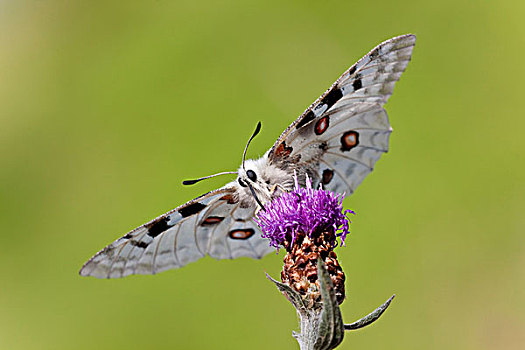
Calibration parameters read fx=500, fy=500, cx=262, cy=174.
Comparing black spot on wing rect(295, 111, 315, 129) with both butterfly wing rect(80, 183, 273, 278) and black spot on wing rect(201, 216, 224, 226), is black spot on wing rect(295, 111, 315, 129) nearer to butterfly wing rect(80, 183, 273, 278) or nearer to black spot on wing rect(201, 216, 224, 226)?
butterfly wing rect(80, 183, 273, 278)

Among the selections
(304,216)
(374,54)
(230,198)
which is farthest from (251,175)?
(374,54)

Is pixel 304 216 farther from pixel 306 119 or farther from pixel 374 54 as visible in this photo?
pixel 374 54

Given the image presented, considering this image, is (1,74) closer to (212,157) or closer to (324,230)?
(212,157)

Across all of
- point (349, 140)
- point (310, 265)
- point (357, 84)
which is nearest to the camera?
point (310, 265)

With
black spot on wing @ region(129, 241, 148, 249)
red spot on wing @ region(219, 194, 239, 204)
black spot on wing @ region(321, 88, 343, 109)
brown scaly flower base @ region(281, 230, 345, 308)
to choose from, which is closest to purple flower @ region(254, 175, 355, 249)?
brown scaly flower base @ region(281, 230, 345, 308)

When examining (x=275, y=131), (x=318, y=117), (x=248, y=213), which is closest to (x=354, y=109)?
(x=318, y=117)

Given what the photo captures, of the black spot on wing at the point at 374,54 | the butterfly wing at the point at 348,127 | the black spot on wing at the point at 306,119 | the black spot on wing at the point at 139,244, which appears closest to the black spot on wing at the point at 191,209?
the black spot on wing at the point at 139,244
